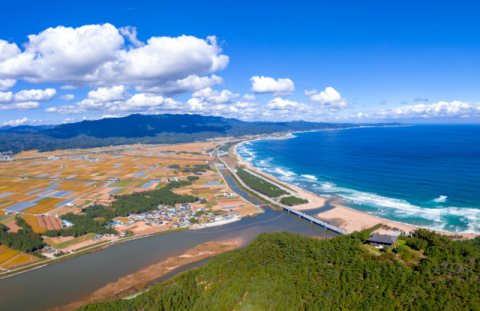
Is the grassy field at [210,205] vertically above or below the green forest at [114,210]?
below

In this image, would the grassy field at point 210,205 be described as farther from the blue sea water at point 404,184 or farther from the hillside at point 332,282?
the hillside at point 332,282

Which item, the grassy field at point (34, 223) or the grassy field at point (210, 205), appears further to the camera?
the grassy field at point (210, 205)

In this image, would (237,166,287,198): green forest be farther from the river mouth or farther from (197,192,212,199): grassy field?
the river mouth

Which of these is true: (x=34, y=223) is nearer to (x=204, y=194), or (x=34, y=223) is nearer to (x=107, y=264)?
(x=107, y=264)

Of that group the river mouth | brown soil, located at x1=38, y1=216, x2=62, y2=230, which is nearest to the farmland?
brown soil, located at x1=38, y1=216, x2=62, y2=230

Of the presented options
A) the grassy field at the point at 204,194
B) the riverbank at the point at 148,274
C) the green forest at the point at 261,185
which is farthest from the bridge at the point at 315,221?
the grassy field at the point at 204,194

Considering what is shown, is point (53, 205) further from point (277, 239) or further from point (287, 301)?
point (287, 301)
